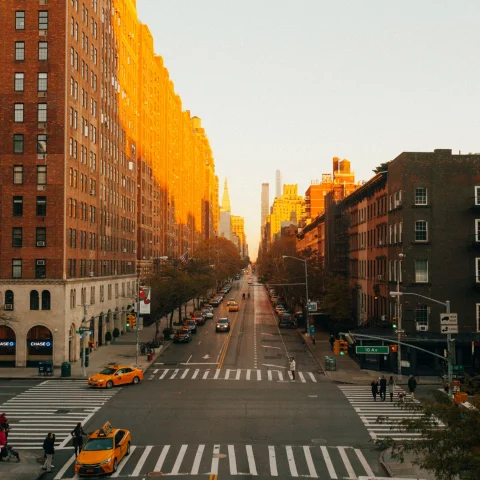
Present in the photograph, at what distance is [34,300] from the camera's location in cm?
5559

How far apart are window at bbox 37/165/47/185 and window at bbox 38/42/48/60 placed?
10.5m

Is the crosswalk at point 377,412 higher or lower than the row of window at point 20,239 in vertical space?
lower

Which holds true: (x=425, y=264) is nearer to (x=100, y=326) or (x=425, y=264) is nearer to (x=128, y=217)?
(x=100, y=326)

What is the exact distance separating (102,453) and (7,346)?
1357 inches

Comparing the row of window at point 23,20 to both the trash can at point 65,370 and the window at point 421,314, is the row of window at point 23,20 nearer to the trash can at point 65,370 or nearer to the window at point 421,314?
the trash can at point 65,370

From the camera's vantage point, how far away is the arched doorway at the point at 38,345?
55500 mm

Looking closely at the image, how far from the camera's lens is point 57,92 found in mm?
57250

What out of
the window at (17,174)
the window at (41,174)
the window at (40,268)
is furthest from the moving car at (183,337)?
the window at (17,174)

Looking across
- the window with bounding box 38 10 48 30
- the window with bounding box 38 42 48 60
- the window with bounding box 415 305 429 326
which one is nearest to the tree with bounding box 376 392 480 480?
the window with bounding box 415 305 429 326

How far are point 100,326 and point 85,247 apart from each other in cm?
1217

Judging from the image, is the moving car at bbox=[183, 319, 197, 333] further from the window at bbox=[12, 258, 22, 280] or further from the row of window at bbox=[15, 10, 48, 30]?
the row of window at bbox=[15, 10, 48, 30]

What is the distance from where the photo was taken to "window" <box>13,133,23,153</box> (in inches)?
2250

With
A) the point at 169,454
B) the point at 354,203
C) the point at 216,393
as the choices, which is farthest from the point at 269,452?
the point at 354,203

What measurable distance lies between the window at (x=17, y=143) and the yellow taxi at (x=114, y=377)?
24.1 m
